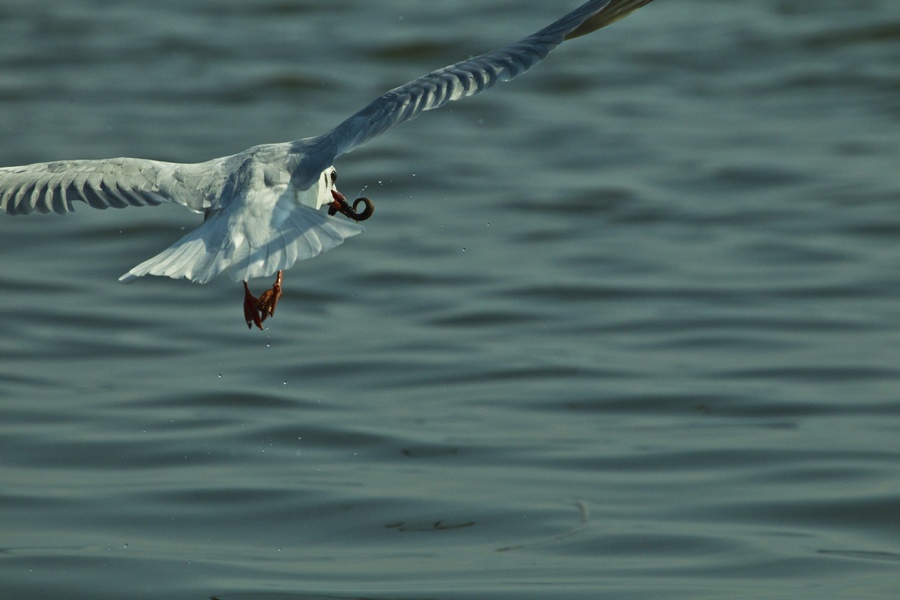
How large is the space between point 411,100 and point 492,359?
2822mm

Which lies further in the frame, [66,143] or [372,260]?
[66,143]

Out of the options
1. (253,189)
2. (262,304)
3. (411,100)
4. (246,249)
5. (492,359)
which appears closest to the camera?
(246,249)

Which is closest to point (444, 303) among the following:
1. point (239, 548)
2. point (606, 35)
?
point (239, 548)

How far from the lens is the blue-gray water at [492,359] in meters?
5.27

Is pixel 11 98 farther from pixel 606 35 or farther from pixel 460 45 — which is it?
pixel 606 35

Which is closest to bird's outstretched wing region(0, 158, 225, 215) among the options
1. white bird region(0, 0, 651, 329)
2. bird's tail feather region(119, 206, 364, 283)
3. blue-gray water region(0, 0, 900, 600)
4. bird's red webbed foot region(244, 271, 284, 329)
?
white bird region(0, 0, 651, 329)

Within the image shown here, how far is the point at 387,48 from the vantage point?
608 inches

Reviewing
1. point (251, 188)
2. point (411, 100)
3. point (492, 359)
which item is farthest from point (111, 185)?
point (492, 359)

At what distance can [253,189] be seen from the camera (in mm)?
4711

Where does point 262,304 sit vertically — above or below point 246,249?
below

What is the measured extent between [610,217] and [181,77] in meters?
6.11

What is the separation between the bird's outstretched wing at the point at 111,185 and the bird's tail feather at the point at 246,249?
0.22 meters

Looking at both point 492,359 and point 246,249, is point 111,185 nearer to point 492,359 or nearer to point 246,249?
point 246,249

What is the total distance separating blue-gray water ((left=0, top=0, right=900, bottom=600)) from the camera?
5.27 meters
